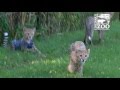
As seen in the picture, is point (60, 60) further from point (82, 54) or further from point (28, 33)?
point (28, 33)

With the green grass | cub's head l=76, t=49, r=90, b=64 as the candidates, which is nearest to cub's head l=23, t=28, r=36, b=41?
the green grass

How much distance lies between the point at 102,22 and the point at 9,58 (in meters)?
2.32

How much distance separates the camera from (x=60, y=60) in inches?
428

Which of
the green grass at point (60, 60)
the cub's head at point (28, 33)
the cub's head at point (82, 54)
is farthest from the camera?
the cub's head at point (28, 33)

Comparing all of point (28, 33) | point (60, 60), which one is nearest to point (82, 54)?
point (60, 60)

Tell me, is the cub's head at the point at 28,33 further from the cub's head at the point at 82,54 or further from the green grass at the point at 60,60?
the cub's head at the point at 82,54

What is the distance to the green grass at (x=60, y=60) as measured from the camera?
32.4 ft

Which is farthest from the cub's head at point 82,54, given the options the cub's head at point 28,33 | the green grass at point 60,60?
the cub's head at point 28,33

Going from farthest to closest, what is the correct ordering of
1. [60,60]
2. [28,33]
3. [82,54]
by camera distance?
[28,33]
[60,60]
[82,54]

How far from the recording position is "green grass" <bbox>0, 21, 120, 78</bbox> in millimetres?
9891

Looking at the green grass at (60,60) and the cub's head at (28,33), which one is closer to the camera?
the green grass at (60,60)

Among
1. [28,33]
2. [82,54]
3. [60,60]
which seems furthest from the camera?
[28,33]

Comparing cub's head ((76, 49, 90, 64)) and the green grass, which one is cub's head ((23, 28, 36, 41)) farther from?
cub's head ((76, 49, 90, 64))
